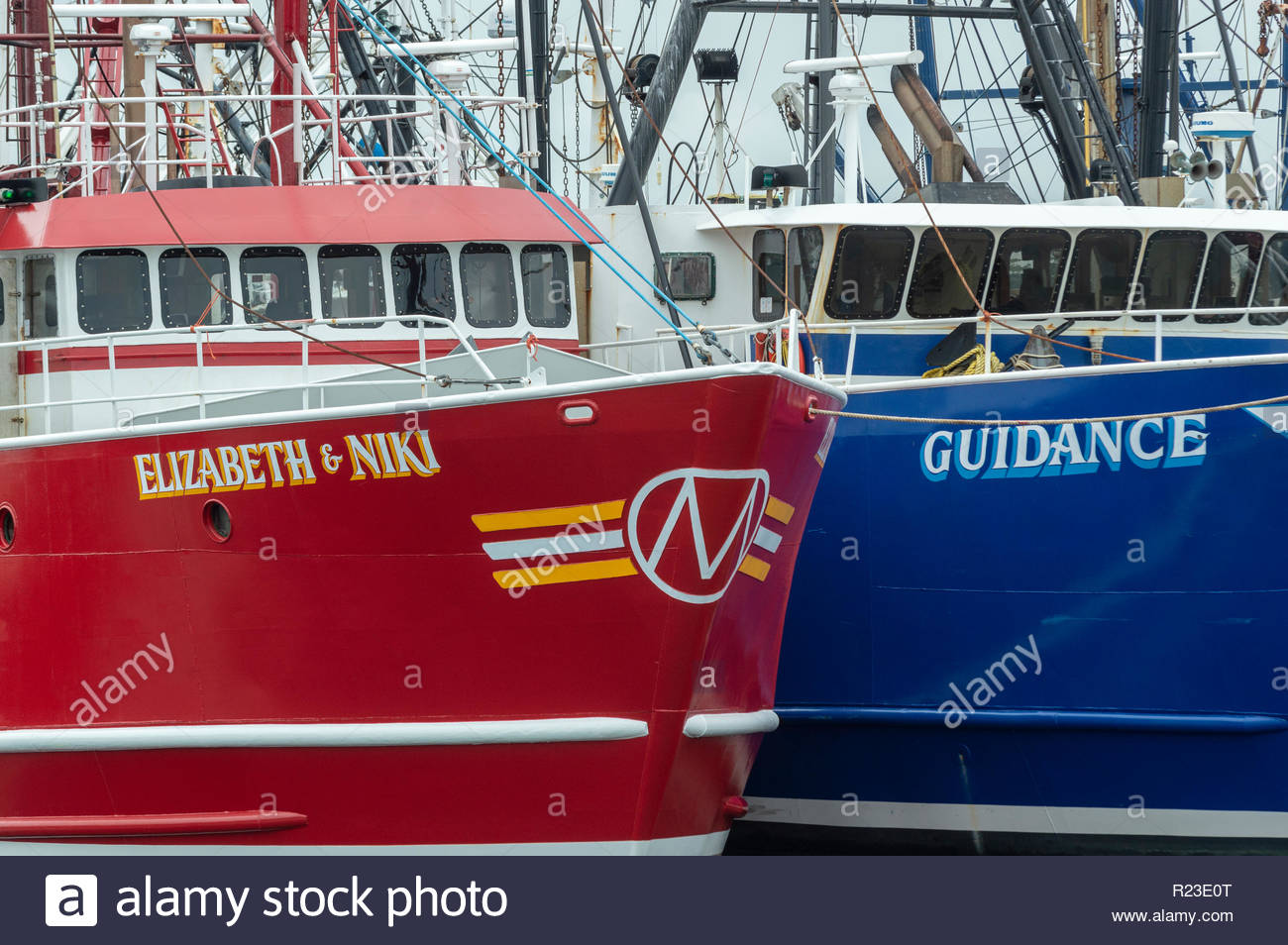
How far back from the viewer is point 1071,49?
14.4 m

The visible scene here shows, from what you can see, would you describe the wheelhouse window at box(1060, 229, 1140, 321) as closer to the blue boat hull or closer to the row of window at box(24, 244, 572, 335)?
the blue boat hull

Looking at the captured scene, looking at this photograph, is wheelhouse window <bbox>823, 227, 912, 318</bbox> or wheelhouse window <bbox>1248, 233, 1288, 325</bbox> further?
wheelhouse window <bbox>1248, 233, 1288, 325</bbox>

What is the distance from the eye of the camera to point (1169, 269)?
1263 centimetres

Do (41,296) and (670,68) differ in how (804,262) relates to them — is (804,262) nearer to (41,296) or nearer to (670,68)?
(670,68)

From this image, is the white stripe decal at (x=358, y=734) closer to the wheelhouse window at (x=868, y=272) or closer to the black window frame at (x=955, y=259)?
the wheelhouse window at (x=868, y=272)

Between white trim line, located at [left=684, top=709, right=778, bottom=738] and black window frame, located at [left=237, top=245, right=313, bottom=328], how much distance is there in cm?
372

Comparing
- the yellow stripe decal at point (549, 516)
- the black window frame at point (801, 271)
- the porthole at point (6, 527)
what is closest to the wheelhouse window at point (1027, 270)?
the black window frame at point (801, 271)

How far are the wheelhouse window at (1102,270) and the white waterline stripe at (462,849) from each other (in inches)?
219

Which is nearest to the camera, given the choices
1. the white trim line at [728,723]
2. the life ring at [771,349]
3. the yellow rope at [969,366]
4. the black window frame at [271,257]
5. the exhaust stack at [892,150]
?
the white trim line at [728,723]

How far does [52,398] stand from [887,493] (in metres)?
5.38

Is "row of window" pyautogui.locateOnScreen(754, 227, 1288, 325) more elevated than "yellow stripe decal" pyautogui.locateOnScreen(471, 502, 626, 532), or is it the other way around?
"row of window" pyautogui.locateOnScreen(754, 227, 1288, 325)

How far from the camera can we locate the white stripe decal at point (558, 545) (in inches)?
328

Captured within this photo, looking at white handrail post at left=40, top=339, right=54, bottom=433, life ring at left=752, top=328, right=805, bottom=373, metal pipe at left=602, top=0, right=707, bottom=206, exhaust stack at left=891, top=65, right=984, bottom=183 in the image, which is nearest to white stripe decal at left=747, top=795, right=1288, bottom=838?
life ring at left=752, top=328, right=805, bottom=373

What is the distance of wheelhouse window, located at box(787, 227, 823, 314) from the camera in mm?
12453
